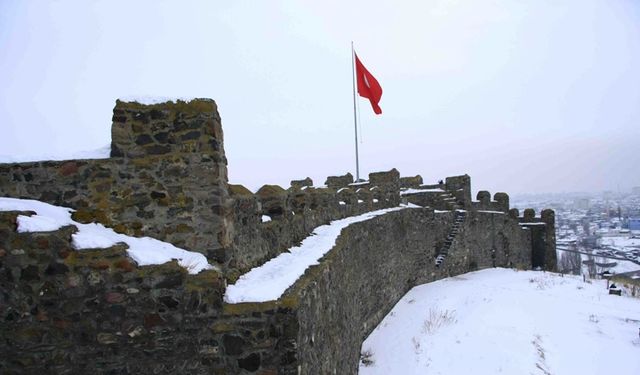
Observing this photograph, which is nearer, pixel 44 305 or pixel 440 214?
pixel 44 305

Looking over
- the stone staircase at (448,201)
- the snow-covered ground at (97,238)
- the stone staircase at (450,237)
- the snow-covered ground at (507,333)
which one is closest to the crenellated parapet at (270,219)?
the snow-covered ground at (97,238)

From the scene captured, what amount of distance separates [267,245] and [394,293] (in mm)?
7284

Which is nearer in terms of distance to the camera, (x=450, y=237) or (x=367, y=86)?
(x=450, y=237)

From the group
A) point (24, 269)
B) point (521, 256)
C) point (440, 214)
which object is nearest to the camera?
point (24, 269)

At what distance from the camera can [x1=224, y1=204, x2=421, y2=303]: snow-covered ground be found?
3.78 meters

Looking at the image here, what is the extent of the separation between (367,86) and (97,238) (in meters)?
16.9

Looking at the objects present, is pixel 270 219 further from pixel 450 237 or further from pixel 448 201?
pixel 448 201

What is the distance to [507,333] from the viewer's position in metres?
9.41

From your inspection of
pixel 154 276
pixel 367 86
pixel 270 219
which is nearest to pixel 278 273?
pixel 270 219

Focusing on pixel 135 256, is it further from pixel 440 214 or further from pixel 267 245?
pixel 440 214

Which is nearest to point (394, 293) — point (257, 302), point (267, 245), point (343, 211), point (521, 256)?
point (343, 211)

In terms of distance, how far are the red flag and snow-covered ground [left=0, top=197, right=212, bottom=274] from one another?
16054 mm

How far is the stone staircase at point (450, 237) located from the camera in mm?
16062

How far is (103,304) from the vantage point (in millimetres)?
3639
